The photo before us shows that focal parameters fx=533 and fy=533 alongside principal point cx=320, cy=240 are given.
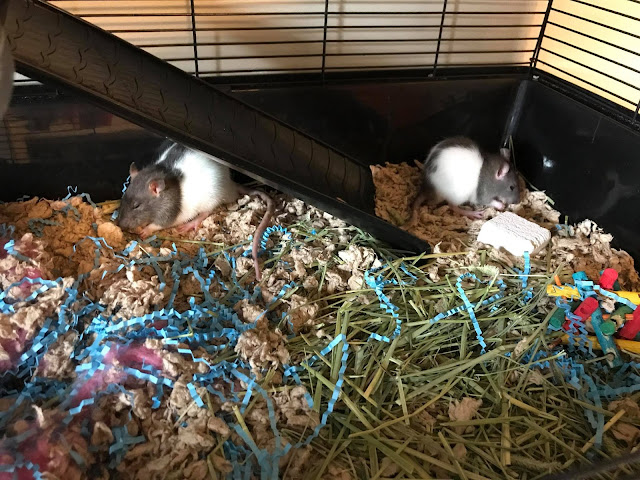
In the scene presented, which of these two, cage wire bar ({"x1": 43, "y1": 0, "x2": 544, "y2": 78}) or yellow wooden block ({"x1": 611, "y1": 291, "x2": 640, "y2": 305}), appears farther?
cage wire bar ({"x1": 43, "y1": 0, "x2": 544, "y2": 78})

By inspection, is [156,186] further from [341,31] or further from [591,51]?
[591,51]

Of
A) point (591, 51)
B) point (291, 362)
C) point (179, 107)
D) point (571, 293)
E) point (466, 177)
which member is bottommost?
point (291, 362)

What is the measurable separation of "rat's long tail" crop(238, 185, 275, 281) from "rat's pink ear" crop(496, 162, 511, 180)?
128cm

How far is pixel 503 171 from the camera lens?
2.98 m

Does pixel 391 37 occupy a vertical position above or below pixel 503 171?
above

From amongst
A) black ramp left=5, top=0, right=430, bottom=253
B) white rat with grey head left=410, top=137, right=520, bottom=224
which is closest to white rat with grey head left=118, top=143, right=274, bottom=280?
black ramp left=5, top=0, right=430, bottom=253

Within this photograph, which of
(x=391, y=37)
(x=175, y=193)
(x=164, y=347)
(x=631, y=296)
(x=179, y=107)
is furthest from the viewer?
(x=391, y=37)

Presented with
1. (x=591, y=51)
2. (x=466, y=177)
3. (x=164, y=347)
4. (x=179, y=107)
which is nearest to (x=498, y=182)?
(x=466, y=177)

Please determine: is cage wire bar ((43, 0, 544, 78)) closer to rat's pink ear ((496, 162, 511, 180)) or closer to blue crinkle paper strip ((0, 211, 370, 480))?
rat's pink ear ((496, 162, 511, 180))

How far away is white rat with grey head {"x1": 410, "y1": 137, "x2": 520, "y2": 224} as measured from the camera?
2.95 metres

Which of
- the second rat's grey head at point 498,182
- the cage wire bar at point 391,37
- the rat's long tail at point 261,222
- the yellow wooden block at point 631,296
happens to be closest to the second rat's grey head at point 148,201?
the rat's long tail at point 261,222

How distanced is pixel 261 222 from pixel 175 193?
487 mm

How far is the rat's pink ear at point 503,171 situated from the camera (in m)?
Result: 2.97

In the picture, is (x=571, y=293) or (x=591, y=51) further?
(x=591, y=51)
